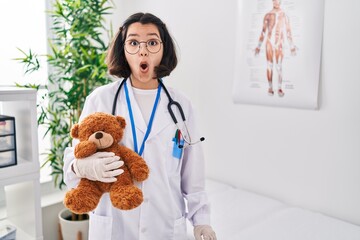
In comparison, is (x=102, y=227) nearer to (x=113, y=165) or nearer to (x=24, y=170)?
(x=113, y=165)

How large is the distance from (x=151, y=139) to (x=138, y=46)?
0.32m

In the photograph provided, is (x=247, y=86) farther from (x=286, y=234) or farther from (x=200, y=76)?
(x=286, y=234)

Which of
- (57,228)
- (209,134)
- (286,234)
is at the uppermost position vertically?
(209,134)

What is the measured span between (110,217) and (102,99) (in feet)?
1.31

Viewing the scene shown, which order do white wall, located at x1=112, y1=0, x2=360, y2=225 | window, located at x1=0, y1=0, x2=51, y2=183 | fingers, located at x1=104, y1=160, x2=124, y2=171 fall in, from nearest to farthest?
fingers, located at x1=104, y1=160, x2=124, y2=171 → white wall, located at x1=112, y1=0, x2=360, y2=225 → window, located at x1=0, y1=0, x2=51, y2=183

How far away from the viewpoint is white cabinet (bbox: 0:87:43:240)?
1.69 meters

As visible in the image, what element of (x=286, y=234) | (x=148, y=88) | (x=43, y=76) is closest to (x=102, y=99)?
(x=148, y=88)

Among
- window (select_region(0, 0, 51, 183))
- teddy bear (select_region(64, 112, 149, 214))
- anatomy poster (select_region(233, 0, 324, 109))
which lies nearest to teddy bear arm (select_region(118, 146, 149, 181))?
teddy bear (select_region(64, 112, 149, 214))

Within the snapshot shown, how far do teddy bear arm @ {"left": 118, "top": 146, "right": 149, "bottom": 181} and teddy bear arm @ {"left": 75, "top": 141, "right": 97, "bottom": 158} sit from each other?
3.6 inches

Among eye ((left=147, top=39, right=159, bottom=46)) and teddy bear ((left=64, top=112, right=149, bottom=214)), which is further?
eye ((left=147, top=39, right=159, bottom=46))

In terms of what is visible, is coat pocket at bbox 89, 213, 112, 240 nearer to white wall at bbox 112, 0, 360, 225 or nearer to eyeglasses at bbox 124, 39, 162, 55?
eyeglasses at bbox 124, 39, 162, 55

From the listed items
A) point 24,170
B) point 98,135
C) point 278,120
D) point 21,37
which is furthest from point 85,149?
point 21,37

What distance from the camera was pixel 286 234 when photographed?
1525 millimetres

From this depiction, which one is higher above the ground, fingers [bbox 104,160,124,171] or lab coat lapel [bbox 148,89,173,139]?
lab coat lapel [bbox 148,89,173,139]
